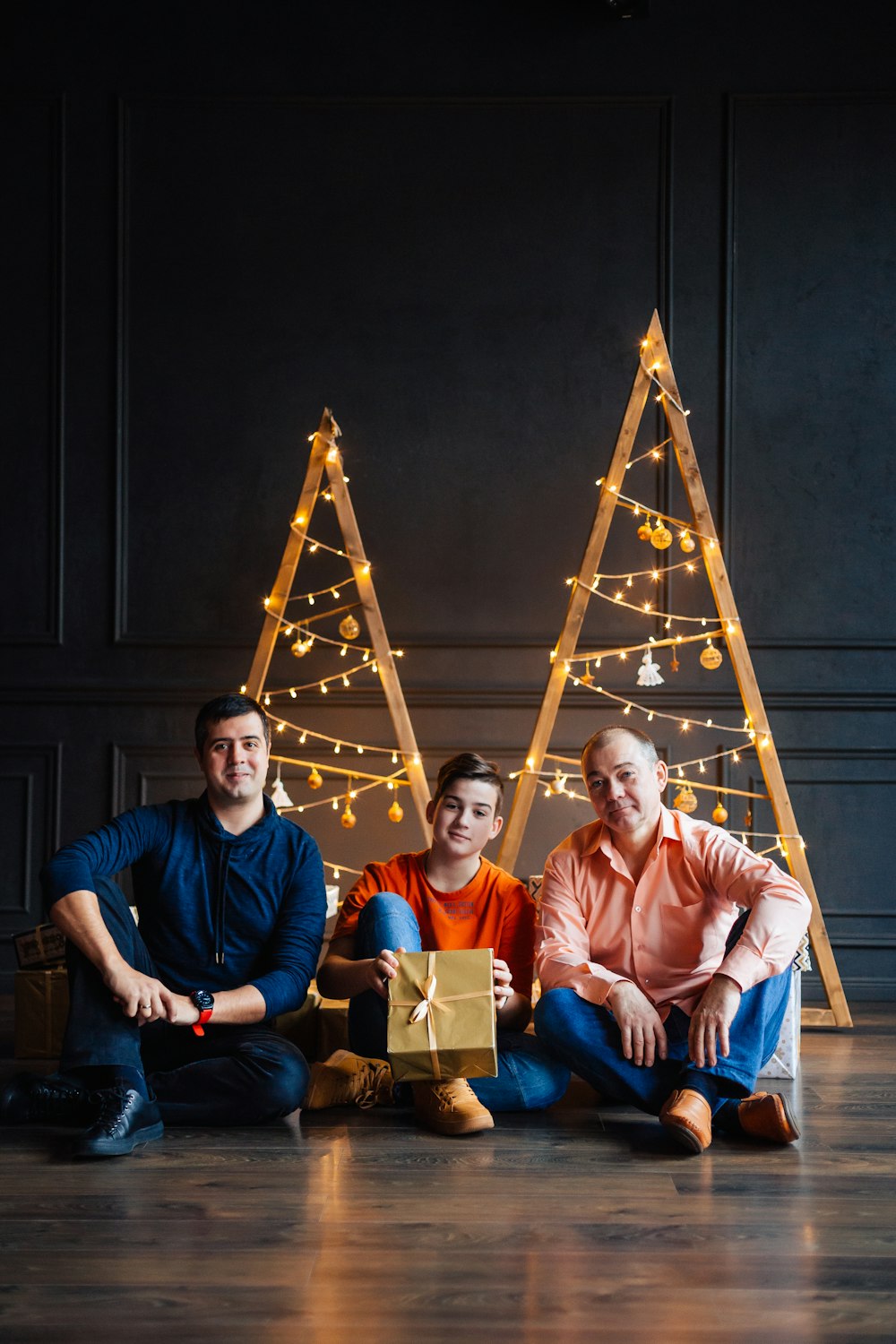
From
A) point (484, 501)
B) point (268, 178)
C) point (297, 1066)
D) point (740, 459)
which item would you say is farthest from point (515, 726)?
point (268, 178)

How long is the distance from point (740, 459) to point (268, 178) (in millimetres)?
1896

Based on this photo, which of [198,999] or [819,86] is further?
[819,86]

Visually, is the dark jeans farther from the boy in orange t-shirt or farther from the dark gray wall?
the dark gray wall

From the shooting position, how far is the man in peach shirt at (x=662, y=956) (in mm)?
2318

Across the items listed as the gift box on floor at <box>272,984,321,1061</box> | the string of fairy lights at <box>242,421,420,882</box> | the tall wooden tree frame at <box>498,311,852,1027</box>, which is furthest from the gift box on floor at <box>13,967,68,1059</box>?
the tall wooden tree frame at <box>498,311,852,1027</box>

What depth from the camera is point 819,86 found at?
159 inches

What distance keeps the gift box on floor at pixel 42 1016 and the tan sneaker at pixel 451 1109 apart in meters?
1.14

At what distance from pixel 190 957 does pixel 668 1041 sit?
1.03 metres

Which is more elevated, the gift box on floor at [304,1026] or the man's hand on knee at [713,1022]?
the man's hand on knee at [713,1022]

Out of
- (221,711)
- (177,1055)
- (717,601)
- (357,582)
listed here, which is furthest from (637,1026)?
(357,582)

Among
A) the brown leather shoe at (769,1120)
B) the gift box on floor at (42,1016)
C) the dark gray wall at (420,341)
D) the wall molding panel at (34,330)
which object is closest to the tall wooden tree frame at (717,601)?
the dark gray wall at (420,341)

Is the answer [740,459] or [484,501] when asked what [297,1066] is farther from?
[740,459]

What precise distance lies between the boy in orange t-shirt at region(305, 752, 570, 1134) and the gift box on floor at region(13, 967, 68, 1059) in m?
0.87

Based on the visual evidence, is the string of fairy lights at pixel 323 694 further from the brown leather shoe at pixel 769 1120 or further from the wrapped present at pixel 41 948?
the brown leather shoe at pixel 769 1120
